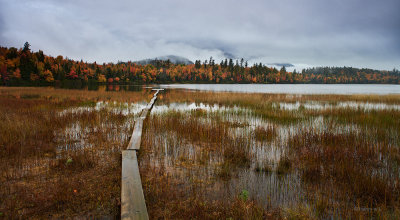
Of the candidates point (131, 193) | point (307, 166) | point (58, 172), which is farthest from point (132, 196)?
point (307, 166)

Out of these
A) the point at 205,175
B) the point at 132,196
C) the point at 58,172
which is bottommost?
the point at 205,175

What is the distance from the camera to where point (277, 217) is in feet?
11.8

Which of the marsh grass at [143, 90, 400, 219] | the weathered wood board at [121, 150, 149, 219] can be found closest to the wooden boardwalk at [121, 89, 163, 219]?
the weathered wood board at [121, 150, 149, 219]

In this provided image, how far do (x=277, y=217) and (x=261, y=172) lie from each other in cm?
206

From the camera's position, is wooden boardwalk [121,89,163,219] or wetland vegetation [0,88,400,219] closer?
wooden boardwalk [121,89,163,219]

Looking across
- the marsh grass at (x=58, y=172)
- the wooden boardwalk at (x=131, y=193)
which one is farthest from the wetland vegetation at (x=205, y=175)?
the wooden boardwalk at (x=131, y=193)

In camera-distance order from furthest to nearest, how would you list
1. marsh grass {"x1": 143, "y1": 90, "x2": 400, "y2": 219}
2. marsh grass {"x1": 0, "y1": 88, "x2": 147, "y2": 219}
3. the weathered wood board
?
marsh grass {"x1": 143, "y1": 90, "x2": 400, "y2": 219}
marsh grass {"x1": 0, "y1": 88, "x2": 147, "y2": 219}
the weathered wood board

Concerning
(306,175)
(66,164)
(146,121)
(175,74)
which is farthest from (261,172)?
(175,74)

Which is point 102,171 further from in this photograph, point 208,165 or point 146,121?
point 146,121

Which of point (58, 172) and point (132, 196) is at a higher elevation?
point (132, 196)

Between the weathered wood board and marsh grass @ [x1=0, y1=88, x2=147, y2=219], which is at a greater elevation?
the weathered wood board

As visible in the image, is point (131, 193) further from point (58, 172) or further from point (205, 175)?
point (58, 172)

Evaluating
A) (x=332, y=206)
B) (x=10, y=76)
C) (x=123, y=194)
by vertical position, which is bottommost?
(x=332, y=206)

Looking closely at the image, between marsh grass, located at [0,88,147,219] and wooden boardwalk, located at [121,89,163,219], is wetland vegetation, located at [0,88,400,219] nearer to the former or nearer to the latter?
marsh grass, located at [0,88,147,219]
